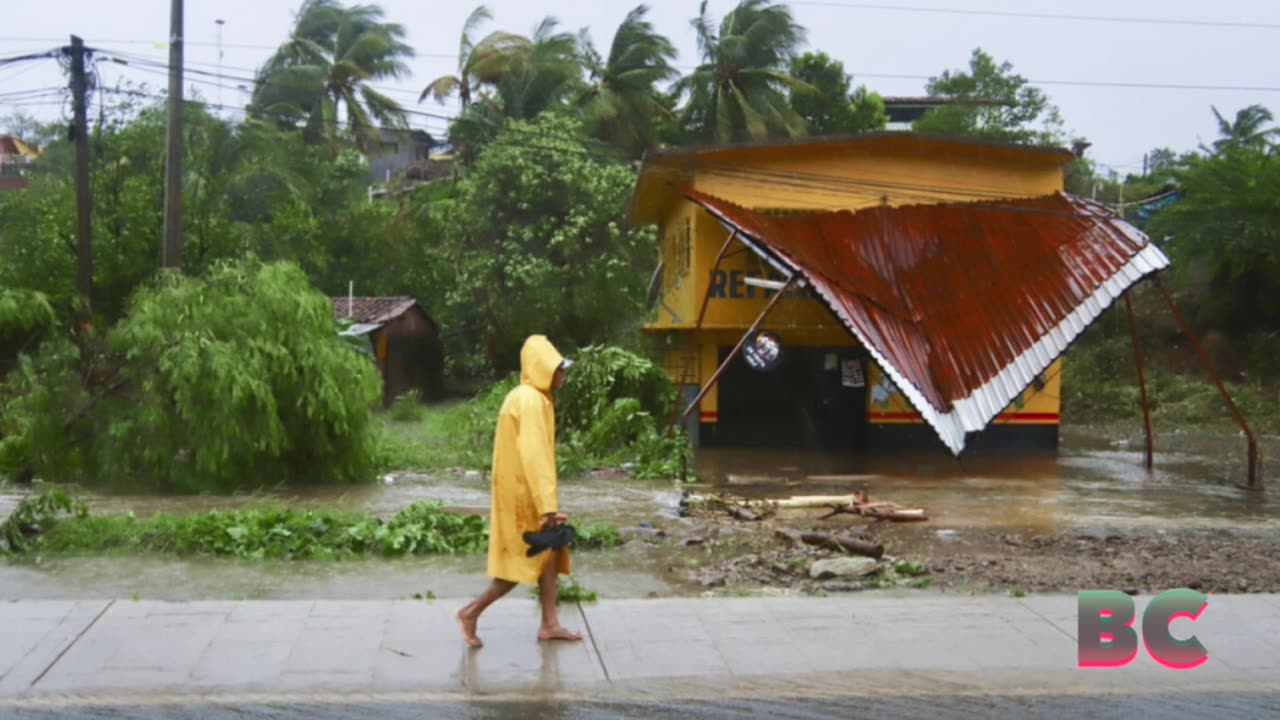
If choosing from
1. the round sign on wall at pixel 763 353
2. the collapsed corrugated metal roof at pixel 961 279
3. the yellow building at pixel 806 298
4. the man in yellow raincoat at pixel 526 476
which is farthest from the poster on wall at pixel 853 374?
the man in yellow raincoat at pixel 526 476

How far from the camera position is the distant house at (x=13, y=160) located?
41062 mm

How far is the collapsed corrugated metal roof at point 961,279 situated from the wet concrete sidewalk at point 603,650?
7436mm

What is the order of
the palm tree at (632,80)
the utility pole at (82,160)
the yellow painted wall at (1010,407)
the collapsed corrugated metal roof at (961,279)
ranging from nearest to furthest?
the collapsed corrugated metal roof at (961,279) → the utility pole at (82,160) → the yellow painted wall at (1010,407) → the palm tree at (632,80)

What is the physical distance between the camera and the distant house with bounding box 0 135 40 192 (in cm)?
4106

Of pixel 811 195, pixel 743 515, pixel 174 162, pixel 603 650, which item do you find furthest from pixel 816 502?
pixel 174 162

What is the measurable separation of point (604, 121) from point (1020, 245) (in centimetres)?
2020

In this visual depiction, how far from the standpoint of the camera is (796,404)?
23625mm

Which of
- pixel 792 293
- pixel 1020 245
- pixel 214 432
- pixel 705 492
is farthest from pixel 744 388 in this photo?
pixel 214 432

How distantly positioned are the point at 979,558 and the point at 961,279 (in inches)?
366

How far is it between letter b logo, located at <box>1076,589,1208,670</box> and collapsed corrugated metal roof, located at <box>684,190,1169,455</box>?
672cm

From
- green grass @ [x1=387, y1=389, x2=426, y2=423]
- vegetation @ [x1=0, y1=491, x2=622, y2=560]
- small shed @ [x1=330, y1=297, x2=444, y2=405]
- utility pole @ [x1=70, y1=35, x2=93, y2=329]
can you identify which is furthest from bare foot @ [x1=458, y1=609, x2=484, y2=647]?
small shed @ [x1=330, y1=297, x2=444, y2=405]

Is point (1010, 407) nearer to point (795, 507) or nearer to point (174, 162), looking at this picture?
Answer: point (795, 507)

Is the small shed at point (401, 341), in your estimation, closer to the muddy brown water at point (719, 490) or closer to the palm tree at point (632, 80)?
the palm tree at point (632, 80)

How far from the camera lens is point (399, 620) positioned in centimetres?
805
